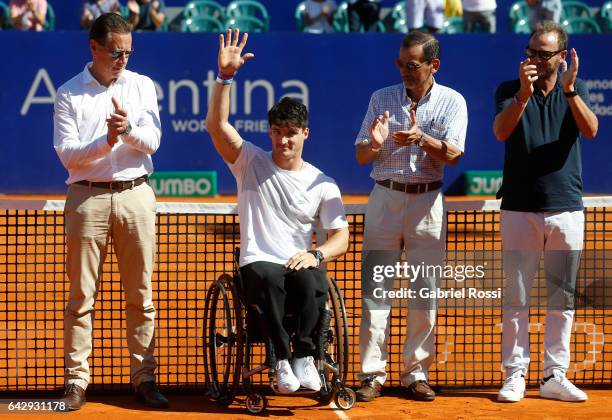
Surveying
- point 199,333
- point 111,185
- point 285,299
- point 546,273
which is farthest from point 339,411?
point 199,333

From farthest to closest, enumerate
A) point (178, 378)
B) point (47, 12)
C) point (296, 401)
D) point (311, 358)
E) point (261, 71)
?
point (47, 12) < point (261, 71) < point (178, 378) < point (296, 401) < point (311, 358)

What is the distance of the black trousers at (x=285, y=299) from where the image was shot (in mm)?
5977

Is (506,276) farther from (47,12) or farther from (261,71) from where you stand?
(47,12)

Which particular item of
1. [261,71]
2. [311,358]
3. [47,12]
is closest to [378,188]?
[311,358]

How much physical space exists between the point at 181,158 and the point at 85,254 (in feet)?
30.5

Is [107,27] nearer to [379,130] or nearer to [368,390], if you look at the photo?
[379,130]

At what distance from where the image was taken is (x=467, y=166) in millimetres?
15680

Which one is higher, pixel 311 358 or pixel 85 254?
pixel 85 254

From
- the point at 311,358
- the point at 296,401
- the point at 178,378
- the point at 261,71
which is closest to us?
the point at 311,358

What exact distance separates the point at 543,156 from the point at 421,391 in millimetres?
1536

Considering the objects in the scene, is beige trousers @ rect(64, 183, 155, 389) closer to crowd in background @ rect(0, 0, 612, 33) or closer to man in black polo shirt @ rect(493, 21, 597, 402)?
man in black polo shirt @ rect(493, 21, 597, 402)

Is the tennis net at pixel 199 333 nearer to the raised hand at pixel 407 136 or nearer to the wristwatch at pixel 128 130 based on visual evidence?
the raised hand at pixel 407 136

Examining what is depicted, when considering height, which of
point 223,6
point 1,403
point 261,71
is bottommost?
point 1,403

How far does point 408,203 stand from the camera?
645 cm
